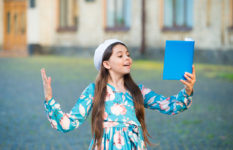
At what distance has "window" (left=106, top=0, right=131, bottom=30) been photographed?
71.9ft

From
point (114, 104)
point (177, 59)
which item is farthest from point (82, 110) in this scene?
point (177, 59)

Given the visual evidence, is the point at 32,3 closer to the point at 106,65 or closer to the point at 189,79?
the point at 106,65

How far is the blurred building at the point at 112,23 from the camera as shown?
18594 millimetres

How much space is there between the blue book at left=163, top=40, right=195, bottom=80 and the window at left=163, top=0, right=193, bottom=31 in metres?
16.7

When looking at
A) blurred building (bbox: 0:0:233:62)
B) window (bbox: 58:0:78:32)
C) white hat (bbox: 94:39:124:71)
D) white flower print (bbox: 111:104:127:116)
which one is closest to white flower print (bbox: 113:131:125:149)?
white flower print (bbox: 111:104:127:116)

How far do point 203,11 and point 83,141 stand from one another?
1416 cm

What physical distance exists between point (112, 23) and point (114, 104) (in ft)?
64.6

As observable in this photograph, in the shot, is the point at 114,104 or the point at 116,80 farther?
the point at 116,80

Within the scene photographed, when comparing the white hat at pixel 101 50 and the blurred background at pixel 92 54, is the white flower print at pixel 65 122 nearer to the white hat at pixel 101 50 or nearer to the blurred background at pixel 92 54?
the white hat at pixel 101 50

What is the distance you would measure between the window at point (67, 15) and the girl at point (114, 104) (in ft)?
68.9

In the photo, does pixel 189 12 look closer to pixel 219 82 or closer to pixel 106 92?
pixel 219 82

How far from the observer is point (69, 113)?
9.92ft

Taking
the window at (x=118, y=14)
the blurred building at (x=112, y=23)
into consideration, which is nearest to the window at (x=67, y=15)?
the blurred building at (x=112, y=23)

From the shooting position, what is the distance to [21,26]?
2812cm
